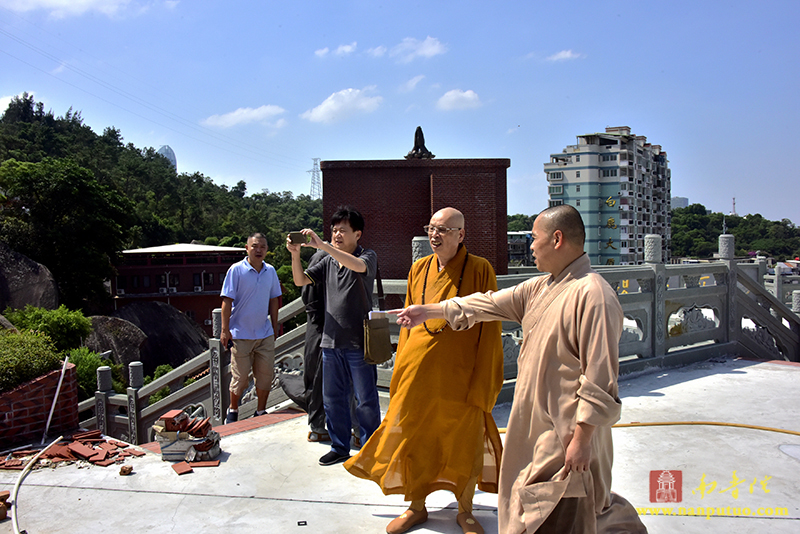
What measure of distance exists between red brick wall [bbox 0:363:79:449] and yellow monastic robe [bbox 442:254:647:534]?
3.92 m

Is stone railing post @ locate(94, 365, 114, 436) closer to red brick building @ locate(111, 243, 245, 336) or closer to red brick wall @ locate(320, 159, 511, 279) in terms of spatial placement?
red brick wall @ locate(320, 159, 511, 279)

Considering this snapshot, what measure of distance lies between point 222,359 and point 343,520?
3.70 m

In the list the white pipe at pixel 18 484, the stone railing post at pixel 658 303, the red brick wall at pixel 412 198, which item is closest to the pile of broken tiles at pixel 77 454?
the white pipe at pixel 18 484

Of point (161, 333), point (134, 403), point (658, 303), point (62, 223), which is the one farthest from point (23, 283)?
point (658, 303)

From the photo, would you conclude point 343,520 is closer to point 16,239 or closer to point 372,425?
point 372,425

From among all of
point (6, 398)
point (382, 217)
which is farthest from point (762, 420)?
point (382, 217)

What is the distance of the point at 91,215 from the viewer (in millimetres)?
32594

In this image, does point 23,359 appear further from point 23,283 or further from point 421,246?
point 23,283

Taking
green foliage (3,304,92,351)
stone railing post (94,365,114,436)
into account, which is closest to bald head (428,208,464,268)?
stone railing post (94,365,114,436)

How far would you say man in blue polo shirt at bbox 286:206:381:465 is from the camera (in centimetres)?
402

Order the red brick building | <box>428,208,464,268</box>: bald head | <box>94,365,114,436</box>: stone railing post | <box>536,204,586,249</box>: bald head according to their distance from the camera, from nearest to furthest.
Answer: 1. <box>536,204,586,249</box>: bald head
2. <box>428,208,464,268</box>: bald head
3. <box>94,365,114,436</box>: stone railing post
4. the red brick building

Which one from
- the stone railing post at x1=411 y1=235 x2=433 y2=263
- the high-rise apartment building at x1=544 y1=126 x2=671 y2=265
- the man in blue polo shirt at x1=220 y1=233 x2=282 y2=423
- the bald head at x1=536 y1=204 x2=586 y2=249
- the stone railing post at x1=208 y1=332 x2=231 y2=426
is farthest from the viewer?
the high-rise apartment building at x1=544 y1=126 x2=671 y2=265

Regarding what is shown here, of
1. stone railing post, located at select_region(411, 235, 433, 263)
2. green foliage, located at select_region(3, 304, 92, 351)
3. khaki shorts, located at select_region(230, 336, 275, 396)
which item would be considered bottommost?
green foliage, located at select_region(3, 304, 92, 351)

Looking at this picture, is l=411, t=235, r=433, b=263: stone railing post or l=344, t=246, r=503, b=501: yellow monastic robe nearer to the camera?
l=344, t=246, r=503, b=501: yellow monastic robe
